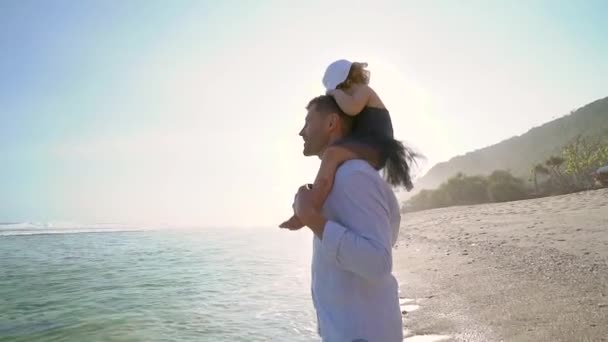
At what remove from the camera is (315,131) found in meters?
1.79

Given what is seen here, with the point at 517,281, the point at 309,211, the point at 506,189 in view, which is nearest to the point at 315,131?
the point at 309,211

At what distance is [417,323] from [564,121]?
82.6 meters

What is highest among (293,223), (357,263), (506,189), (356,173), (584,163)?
(584,163)

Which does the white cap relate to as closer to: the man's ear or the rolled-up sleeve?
the man's ear

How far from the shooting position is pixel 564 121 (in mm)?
75375

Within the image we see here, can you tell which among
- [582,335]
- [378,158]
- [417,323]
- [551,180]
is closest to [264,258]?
[417,323]

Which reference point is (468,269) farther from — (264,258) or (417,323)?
(264,258)

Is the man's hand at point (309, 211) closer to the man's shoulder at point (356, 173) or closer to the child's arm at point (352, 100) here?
the man's shoulder at point (356, 173)

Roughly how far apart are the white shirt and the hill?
6124 centimetres

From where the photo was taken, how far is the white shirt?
1460mm

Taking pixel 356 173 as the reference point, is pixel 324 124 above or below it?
above

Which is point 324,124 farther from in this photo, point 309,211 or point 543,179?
point 543,179

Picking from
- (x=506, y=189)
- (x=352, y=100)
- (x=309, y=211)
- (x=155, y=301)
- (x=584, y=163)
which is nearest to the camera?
(x=309, y=211)

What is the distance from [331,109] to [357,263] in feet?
2.12
